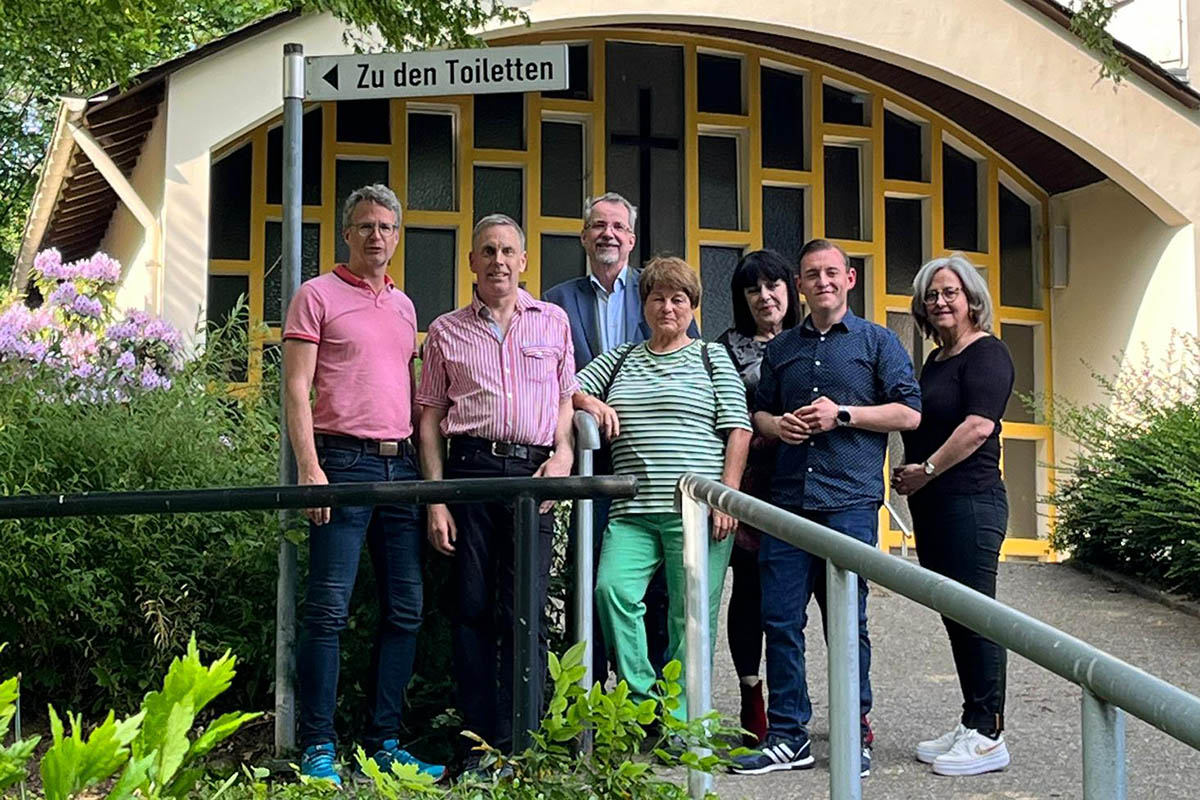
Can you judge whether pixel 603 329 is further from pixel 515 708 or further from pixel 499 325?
pixel 515 708

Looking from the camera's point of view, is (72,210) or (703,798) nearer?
(703,798)

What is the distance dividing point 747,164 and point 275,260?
11.0 feet

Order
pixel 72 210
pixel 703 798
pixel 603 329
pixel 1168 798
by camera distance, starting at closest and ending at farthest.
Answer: pixel 1168 798, pixel 703 798, pixel 603 329, pixel 72 210

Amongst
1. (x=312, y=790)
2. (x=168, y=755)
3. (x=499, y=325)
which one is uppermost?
(x=499, y=325)

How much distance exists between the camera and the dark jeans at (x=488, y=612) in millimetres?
4176

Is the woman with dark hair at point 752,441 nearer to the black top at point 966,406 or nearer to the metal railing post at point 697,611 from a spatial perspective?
the black top at point 966,406

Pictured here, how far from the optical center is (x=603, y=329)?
570 centimetres

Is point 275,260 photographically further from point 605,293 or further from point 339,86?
point 339,86

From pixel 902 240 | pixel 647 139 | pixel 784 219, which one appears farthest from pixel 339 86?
pixel 902 240

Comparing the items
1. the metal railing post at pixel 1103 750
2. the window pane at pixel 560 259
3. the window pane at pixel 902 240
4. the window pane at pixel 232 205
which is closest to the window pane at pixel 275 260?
the window pane at pixel 232 205

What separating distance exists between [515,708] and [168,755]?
265cm

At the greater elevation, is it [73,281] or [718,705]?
[73,281]

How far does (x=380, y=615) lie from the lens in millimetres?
4824

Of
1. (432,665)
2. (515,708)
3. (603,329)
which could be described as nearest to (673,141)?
(603,329)
